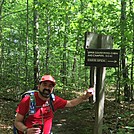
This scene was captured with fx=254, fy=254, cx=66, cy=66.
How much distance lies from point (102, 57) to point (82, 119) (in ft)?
21.6

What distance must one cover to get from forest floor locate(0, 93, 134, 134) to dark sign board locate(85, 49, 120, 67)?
125 inches

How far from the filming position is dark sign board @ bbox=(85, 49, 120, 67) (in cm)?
497

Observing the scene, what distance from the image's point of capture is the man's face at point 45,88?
3834 mm

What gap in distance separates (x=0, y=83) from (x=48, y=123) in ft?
48.7

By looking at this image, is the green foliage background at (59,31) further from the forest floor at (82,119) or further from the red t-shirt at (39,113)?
the red t-shirt at (39,113)

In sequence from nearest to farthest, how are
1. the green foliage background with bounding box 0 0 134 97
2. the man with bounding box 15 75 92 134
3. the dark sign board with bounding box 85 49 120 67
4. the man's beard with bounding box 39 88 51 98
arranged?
1. the man with bounding box 15 75 92 134
2. the man's beard with bounding box 39 88 51 98
3. the dark sign board with bounding box 85 49 120 67
4. the green foliage background with bounding box 0 0 134 97

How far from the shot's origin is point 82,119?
11109 mm

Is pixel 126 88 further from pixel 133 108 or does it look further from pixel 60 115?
pixel 60 115

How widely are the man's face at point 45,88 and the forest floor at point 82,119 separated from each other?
4.21m

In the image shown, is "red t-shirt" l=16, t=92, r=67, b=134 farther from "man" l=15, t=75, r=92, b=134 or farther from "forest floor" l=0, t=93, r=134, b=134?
"forest floor" l=0, t=93, r=134, b=134

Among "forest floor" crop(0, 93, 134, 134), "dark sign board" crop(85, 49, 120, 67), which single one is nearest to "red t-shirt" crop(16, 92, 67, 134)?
"dark sign board" crop(85, 49, 120, 67)

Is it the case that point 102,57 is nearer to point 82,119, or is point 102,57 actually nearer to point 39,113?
point 39,113

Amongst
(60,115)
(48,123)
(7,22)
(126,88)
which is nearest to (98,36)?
(48,123)

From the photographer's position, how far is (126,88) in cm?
1453
